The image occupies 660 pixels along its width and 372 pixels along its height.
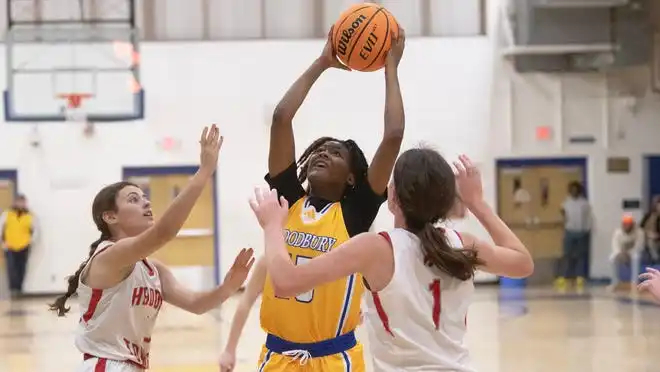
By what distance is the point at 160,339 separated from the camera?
10.6 metres

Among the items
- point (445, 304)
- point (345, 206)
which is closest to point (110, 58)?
point (345, 206)

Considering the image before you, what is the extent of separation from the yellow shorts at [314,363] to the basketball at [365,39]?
3.86 ft

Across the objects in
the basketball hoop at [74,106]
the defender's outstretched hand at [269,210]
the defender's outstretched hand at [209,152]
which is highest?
the basketball hoop at [74,106]

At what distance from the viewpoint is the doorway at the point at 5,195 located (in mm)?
15844

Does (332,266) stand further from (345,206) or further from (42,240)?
(42,240)

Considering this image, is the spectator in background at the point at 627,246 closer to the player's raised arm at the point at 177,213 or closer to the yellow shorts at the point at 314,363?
the yellow shorts at the point at 314,363

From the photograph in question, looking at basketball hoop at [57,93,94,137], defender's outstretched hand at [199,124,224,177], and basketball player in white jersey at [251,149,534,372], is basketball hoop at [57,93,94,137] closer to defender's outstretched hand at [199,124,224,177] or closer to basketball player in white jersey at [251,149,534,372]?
defender's outstretched hand at [199,124,224,177]

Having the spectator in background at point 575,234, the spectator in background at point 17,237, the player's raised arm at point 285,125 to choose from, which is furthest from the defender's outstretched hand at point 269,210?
the spectator in background at point 575,234

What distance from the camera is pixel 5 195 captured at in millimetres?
16016

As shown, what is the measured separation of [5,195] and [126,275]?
43.2 feet

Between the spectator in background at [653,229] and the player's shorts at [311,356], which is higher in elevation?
the player's shorts at [311,356]

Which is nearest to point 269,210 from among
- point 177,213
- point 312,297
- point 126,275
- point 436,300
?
point 436,300

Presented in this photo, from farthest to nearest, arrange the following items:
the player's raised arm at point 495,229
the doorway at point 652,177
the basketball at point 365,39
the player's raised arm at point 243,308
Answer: the doorway at point 652,177 → the player's raised arm at point 243,308 → the basketball at point 365,39 → the player's raised arm at point 495,229

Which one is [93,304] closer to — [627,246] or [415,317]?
[415,317]
